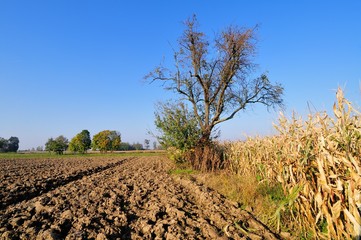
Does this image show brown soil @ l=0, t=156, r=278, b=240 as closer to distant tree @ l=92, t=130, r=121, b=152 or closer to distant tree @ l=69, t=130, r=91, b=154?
distant tree @ l=69, t=130, r=91, b=154

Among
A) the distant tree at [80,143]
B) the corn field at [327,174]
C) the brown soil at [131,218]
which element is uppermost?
the distant tree at [80,143]

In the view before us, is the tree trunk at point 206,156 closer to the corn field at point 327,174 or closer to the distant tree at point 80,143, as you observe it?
the corn field at point 327,174

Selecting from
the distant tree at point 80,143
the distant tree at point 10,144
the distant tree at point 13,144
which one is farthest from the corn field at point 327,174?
the distant tree at point 13,144

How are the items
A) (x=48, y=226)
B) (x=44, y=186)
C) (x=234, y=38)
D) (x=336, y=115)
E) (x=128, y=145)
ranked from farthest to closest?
(x=128, y=145)
(x=234, y=38)
(x=44, y=186)
(x=48, y=226)
(x=336, y=115)

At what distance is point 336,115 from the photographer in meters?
4.09

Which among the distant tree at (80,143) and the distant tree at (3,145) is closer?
the distant tree at (80,143)

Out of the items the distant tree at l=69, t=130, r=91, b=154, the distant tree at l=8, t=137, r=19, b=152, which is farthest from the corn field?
the distant tree at l=8, t=137, r=19, b=152

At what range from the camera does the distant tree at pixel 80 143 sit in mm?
81312

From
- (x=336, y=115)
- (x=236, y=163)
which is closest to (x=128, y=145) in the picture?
(x=236, y=163)

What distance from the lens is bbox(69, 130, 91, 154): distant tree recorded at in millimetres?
81312

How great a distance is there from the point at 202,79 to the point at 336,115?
17.5 meters

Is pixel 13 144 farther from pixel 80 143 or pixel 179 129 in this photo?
pixel 179 129

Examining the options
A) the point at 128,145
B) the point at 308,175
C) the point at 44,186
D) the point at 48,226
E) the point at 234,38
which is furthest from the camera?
the point at 128,145

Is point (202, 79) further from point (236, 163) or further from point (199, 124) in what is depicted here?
point (236, 163)
